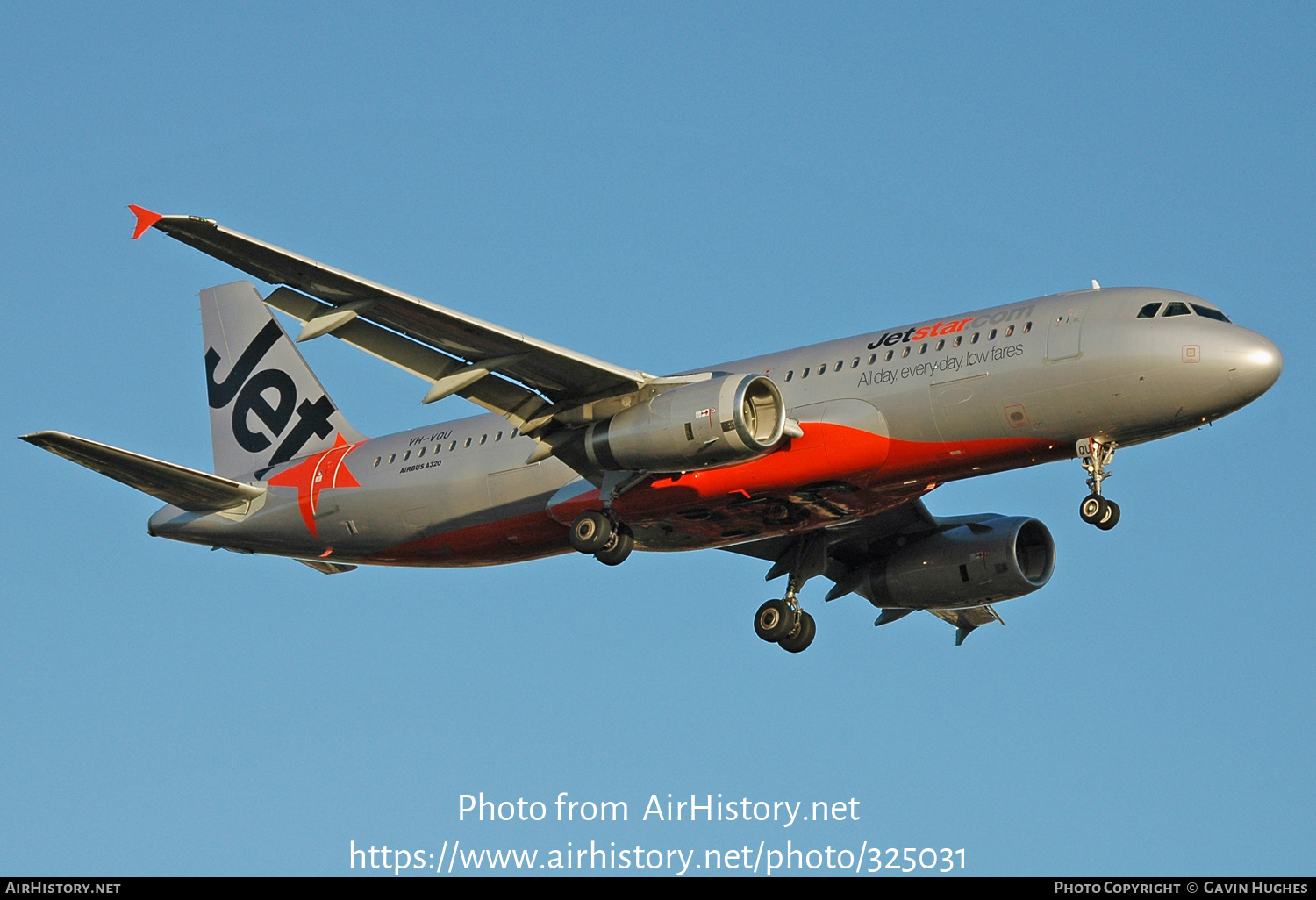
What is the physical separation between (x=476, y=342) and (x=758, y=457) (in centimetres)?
589

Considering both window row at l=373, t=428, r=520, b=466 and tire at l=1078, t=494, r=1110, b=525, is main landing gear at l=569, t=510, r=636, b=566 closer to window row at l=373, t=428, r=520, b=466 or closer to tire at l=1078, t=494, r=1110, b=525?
window row at l=373, t=428, r=520, b=466

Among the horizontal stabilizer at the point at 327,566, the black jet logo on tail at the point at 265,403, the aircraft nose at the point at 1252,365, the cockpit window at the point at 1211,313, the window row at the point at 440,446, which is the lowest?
the horizontal stabilizer at the point at 327,566

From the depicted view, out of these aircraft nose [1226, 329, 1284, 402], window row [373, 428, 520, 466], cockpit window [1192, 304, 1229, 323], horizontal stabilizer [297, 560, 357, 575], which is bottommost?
horizontal stabilizer [297, 560, 357, 575]

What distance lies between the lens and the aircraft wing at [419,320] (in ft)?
101

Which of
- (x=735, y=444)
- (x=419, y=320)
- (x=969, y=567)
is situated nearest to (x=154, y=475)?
(x=419, y=320)

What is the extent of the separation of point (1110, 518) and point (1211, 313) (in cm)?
421

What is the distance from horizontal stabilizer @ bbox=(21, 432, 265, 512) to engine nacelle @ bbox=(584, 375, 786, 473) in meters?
10.3

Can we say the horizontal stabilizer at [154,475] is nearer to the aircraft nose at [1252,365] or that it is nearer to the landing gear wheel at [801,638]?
the landing gear wheel at [801,638]

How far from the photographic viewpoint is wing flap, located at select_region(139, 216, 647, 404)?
1209 inches

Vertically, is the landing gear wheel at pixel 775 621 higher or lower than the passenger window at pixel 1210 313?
lower

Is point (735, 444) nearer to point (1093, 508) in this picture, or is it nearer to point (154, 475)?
point (1093, 508)

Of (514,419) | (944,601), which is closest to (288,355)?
(514,419)

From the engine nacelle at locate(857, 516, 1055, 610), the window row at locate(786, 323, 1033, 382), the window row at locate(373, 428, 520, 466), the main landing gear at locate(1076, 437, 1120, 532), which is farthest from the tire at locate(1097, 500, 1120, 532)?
the window row at locate(373, 428, 520, 466)

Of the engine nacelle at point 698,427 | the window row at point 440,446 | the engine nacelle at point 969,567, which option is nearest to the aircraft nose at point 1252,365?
the engine nacelle at point 698,427
